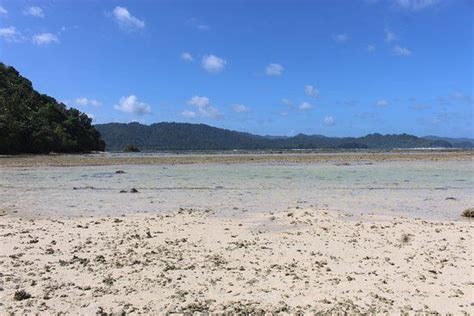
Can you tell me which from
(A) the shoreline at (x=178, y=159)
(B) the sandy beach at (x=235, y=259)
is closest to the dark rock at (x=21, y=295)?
(B) the sandy beach at (x=235, y=259)

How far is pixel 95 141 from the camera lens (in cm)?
11494

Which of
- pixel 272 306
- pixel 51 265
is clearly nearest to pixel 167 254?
pixel 51 265

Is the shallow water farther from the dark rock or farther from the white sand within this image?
the dark rock

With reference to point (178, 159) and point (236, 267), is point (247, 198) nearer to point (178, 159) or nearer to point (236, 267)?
point (236, 267)

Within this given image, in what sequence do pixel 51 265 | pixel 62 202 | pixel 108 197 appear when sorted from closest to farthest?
1. pixel 51 265
2. pixel 62 202
3. pixel 108 197

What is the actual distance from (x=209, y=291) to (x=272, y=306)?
1.02 meters

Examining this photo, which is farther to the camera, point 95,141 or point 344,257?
point 95,141

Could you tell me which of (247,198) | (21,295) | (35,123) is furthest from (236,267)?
(35,123)

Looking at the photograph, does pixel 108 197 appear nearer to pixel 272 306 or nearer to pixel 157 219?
pixel 157 219

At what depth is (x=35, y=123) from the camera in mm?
82188

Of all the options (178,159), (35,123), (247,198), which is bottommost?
(247,198)

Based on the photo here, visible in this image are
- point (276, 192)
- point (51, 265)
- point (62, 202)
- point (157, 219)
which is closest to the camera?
point (51, 265)

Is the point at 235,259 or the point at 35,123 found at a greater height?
the point at 35,123

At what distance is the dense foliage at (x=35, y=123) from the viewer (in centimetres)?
7381
